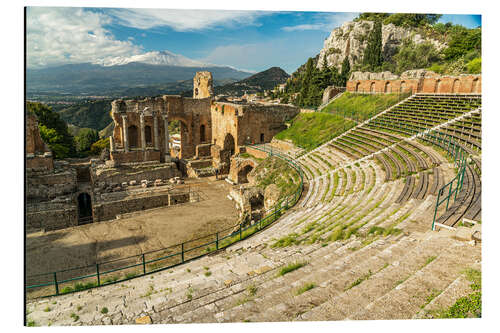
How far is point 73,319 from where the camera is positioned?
7035 mm

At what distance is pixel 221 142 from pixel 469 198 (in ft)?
88.9

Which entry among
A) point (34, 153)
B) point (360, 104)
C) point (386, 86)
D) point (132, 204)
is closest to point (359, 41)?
point (386, 86)

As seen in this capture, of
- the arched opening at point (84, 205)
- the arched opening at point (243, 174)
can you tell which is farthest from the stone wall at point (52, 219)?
the arched opening at point (243, 174)

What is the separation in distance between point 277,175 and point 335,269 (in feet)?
51.3

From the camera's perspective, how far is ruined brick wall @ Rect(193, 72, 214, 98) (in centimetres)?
3741

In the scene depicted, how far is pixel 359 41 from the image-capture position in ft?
246

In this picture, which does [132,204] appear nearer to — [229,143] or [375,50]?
[229,143]

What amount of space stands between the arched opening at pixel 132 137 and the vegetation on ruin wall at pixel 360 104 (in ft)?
69.4

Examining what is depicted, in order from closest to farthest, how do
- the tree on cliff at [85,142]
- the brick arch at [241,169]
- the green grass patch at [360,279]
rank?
the green grass patch at [360,279]
the brick arch at [241,169]
the tree on cliff at [85,142]

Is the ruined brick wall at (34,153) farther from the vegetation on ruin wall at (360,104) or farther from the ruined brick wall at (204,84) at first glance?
the vegetation on ruin wall at (360,104)

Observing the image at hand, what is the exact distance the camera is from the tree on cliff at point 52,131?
35.7m

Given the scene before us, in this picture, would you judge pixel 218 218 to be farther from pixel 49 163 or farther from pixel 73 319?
pixel 49 163

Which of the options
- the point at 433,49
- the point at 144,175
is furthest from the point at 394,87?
the point at 433,49

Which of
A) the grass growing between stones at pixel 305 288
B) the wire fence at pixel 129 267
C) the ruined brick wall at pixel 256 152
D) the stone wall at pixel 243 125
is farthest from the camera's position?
the stone wall at pixel 243 125
